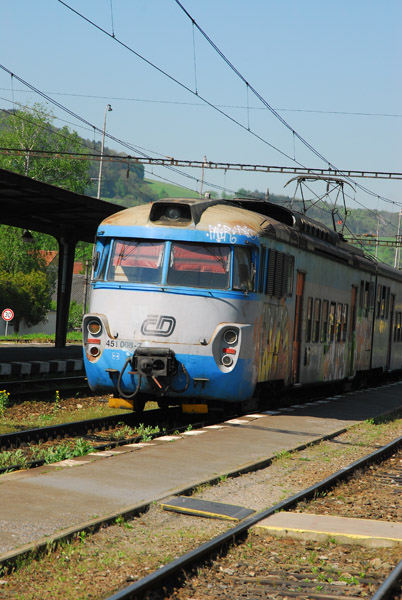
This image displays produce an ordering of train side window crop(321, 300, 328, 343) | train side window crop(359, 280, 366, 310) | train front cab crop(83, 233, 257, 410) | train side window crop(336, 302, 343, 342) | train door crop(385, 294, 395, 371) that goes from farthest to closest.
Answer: train door crop(385, 294, 395, 371) → train side window crop(359, 280, 366, 310) → train side window crop(336, 302, 343, 342) → train side window crop(321, 300, 328, 343) → train front cab crop(83, 233, 257, 410)

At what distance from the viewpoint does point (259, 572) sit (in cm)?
639

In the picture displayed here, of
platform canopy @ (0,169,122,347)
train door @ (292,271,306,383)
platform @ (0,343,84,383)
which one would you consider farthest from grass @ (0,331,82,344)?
train door @ (292,271,306,383)

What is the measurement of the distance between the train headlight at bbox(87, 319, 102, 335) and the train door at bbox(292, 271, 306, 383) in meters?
4.31

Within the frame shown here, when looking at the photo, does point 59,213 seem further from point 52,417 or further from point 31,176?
point 31,176

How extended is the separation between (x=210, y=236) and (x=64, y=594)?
8288 mm

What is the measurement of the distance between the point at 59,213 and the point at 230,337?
14.7m

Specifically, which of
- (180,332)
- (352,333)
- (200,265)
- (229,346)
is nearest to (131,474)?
(180,332)

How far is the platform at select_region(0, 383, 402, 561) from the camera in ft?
22.9

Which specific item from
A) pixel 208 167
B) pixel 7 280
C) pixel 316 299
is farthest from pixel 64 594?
pixel 7 280

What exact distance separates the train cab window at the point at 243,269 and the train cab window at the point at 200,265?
0.11 metres

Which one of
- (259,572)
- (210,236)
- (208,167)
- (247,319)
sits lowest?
(259,572)

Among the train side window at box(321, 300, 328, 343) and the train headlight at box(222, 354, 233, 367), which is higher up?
the train side window at box(321, 300, 328, 343)

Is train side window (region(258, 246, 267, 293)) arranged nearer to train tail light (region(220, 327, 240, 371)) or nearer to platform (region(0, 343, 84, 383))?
train tail light (region(220, 327, 240, 371))

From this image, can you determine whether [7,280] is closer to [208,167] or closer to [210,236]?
[208,167]
